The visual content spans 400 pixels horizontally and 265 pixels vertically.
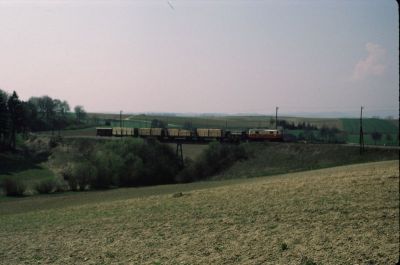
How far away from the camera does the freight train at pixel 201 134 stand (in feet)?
263

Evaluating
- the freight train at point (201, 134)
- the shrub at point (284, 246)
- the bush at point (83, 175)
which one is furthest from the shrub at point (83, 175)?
the shrub at point (284, 246)

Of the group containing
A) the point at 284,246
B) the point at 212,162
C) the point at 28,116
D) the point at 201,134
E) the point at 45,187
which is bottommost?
the point at 45,187

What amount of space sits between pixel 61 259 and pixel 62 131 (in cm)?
9682

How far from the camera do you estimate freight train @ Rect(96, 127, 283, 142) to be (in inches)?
3159

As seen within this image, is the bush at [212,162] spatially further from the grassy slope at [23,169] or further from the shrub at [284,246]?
the shrub at [284,246]

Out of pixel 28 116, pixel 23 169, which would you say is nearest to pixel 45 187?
pixel 23 169

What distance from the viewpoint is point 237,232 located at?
16.5 meters

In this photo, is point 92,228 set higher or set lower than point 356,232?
lower

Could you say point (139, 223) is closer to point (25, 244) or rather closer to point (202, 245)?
point (25, 244)

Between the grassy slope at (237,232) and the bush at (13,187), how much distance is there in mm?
31078

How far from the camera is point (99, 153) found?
2571 inches

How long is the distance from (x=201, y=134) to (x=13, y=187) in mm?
42202

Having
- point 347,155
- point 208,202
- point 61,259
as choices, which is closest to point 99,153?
point 347,155

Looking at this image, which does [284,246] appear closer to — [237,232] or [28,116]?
[237,232]
